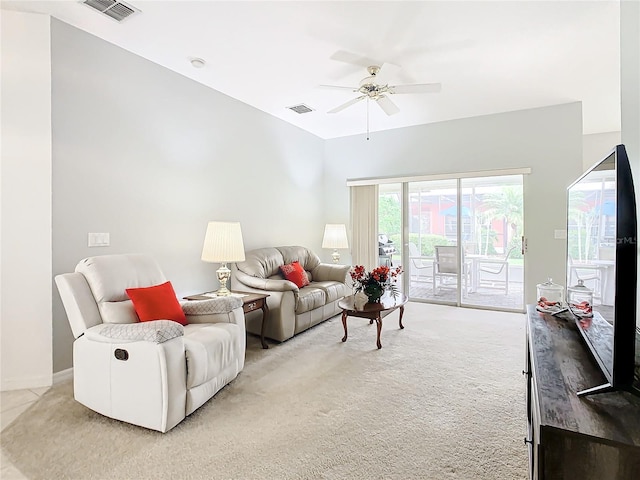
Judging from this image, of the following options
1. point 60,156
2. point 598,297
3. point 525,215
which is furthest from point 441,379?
point 60,156

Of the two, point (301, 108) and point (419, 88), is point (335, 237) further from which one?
point (419, 88)

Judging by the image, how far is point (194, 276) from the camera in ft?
13.0

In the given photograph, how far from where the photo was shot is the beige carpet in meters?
1.77

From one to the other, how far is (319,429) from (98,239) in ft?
7.99

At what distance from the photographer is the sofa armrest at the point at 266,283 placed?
3717mm

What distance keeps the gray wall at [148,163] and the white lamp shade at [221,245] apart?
0.48 meters

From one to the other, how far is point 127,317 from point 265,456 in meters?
1.35

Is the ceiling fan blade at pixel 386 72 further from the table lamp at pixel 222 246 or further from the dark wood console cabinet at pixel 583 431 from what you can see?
the dark wood console cabinet at pixel 583 431

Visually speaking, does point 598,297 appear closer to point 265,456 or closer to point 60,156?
point 265,456

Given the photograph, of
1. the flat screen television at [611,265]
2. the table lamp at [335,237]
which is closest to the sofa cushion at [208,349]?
the flat screen television at [611,265]

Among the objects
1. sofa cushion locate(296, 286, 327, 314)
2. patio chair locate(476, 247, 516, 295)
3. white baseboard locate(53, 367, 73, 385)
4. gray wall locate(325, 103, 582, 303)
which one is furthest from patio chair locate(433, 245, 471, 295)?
white baseboard locate(53, 367, 73, 385)

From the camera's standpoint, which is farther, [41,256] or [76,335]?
[41,256]

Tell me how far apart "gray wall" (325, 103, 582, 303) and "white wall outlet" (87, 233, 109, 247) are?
4371 mm

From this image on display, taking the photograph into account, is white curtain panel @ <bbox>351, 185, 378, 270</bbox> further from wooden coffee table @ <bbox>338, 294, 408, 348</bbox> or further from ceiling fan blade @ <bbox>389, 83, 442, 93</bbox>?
ceiling fan blade @ <bbox>389, 83, 442, 93</bbox>
